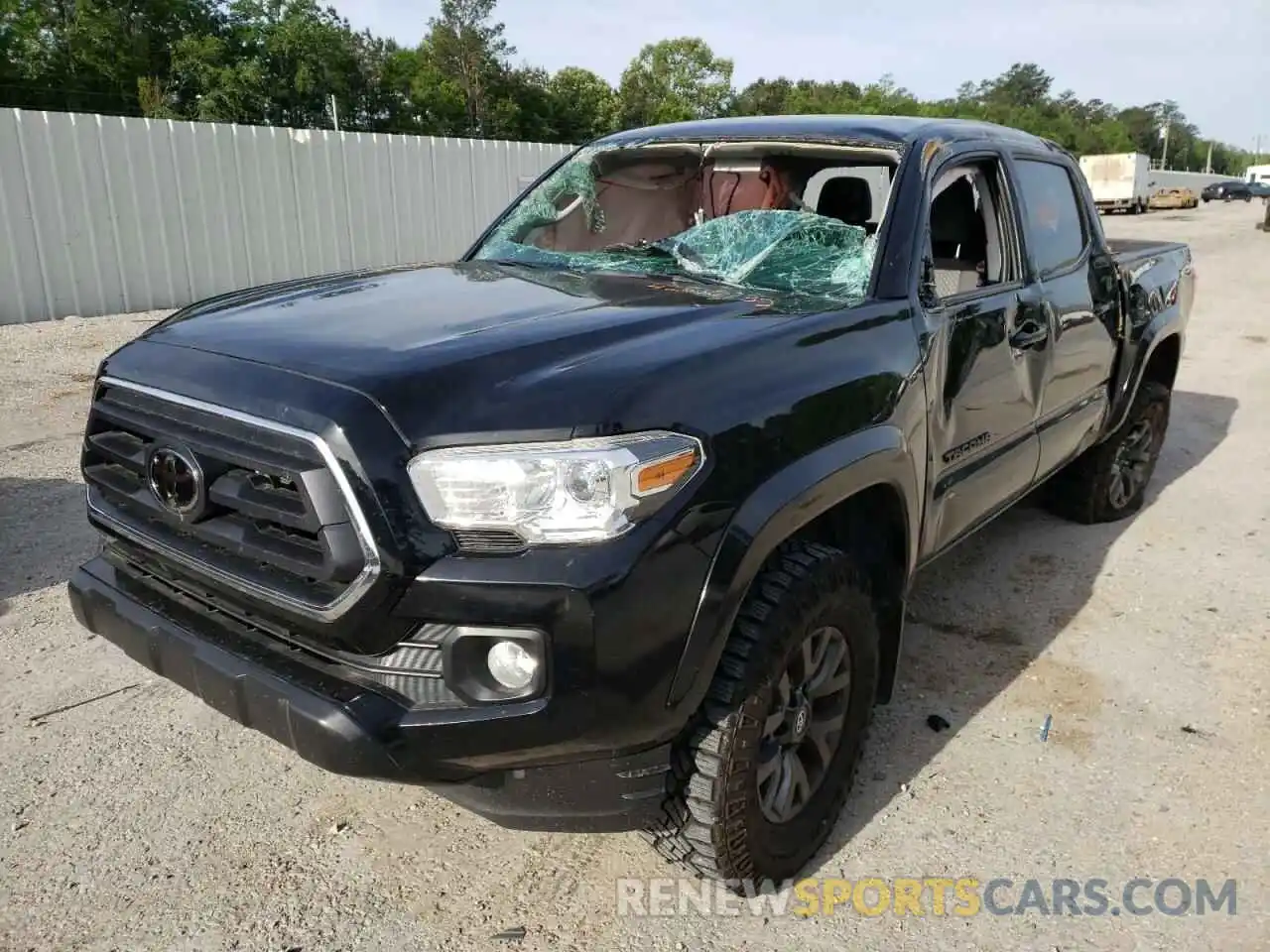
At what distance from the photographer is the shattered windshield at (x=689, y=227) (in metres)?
2.98

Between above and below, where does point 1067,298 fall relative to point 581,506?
above

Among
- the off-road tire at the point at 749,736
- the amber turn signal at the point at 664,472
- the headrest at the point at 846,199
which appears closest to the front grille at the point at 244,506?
the amber turn signal at the point at 664,472

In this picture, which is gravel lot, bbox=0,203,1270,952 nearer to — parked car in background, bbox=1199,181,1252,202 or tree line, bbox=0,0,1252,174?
tree line, bbox=0,0,1252,174

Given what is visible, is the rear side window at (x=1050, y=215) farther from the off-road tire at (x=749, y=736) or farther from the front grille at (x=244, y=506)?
the front grille at (x=244, y=506)

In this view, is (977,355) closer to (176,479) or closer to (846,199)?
(846,199)

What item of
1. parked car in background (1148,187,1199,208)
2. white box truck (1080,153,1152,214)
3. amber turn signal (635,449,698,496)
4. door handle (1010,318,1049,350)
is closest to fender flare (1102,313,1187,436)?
door handle (1010,318,1049,350)

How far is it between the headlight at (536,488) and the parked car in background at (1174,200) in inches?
2186

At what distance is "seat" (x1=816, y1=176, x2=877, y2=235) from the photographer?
141 inches

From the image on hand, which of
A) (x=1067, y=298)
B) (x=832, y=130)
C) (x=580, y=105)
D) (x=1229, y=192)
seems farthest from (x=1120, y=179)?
(x=832, y=130)

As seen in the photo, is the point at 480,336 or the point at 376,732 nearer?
the point at 376,732

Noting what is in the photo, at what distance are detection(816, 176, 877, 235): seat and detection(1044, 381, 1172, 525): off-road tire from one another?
200 cm

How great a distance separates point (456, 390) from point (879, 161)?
1861 millimetres

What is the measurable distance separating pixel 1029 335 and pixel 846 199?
86cm

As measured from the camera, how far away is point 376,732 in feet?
6.17
